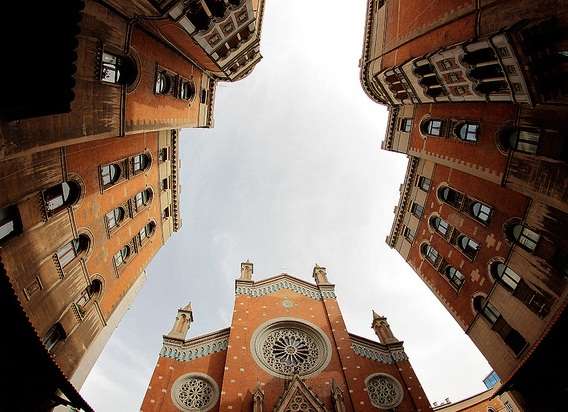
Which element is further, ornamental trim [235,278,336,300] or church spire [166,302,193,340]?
ornamental trim [235,278,336,300]

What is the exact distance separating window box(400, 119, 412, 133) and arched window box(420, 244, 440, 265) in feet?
27.7

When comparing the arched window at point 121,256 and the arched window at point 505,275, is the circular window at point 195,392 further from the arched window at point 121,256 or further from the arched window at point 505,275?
the arched window at point 505,275

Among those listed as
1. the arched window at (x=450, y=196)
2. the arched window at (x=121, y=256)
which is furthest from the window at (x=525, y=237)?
the arched window at (x=121, y=256)

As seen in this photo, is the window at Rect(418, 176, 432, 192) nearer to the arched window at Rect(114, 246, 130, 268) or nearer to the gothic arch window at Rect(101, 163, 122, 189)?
the gothic arch window at Rect(101, 163, 122, 189)

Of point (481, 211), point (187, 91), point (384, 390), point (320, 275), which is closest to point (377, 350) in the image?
point (384, 390)

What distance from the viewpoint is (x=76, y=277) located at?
1484 centimetres

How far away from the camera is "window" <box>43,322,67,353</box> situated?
13.3 metres

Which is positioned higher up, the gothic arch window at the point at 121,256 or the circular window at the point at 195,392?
the gothic arch window at the point at 121,256

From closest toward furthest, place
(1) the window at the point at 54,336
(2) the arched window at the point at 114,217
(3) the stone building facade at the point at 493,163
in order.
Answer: (3) the stone building facade at the point at 493,163, (1) the window at the point at 54,336, (2) the arched window at the point at 114,217

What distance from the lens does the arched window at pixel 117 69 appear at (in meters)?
12.2

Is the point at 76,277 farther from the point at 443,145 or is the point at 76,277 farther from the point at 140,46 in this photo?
the point at 443,145

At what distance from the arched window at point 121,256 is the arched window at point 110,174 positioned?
4440 mm

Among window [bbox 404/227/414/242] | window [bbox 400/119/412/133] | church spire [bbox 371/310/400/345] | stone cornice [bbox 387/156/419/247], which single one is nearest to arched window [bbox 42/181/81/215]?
window [bbox 400/119/412/133]

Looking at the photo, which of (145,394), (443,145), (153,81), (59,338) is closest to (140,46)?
(153,81)
